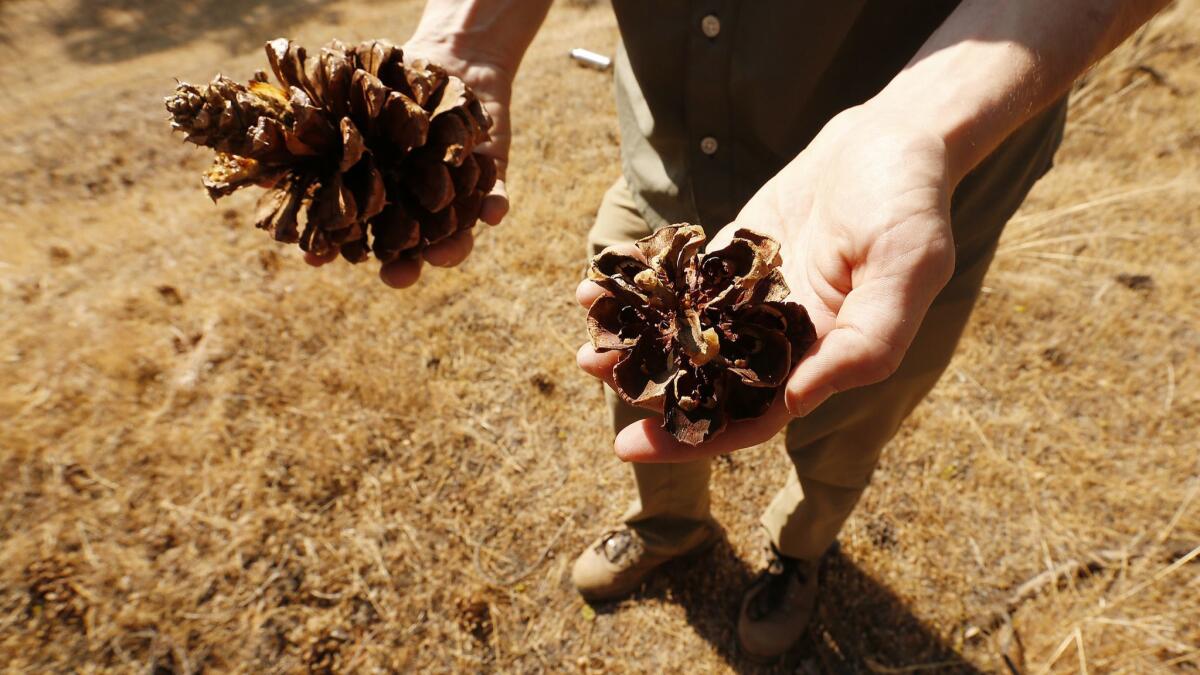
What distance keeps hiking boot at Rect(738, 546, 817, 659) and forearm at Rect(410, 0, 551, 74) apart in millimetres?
2128

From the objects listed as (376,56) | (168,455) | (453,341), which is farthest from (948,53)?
(168,455)

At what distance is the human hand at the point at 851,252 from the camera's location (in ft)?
4.11

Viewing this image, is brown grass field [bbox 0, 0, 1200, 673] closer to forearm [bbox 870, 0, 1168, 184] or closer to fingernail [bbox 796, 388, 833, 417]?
fingernail [bbox 796, 388, 833, 417]

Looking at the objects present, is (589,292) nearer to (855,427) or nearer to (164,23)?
(855,427)

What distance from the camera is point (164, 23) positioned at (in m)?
8.61

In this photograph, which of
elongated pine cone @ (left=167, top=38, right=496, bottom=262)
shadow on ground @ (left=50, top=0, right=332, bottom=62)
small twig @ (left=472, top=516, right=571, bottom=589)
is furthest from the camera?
shadow on ground @ (left=50, top=0, right=332, bottom=62)

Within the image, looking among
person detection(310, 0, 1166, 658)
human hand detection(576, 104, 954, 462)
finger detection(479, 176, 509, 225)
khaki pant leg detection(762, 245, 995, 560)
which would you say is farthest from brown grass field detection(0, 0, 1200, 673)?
human hand detection(576, 104, 954, 462)

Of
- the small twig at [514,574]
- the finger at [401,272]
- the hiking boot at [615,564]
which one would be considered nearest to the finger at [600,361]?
the finger at [401,272]

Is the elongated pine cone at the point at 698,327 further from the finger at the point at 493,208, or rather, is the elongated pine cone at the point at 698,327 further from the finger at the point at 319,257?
the finger at the point at 319,257

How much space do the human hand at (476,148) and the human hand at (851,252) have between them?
56 centimetres

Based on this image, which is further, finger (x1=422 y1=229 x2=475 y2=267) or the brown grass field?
the brown grass field

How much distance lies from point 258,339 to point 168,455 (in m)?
0.72

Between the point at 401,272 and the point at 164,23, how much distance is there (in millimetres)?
9123

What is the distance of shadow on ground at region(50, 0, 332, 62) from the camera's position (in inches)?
311
